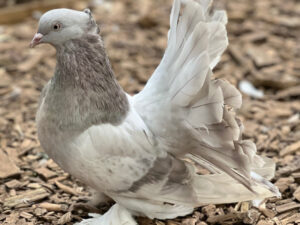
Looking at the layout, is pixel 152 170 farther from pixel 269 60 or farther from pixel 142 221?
pixel 269 60

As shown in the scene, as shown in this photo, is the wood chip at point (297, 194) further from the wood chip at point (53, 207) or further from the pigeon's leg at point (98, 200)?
the wood chip at point (53, 207)

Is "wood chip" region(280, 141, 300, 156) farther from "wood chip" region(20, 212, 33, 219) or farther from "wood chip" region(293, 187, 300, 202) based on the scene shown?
"wood chip" region(20, 212, 33, 219)

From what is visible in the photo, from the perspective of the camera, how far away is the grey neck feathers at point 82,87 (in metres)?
2.58

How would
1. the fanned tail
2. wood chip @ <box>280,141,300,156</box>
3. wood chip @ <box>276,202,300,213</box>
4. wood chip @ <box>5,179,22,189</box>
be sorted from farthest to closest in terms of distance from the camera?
wood chip @ <box>280,141,300,156</box>, wood chip @ <box>5,179,22,189</box>, wood chip @ <box>276,202,300,213</box>, the fanned tail

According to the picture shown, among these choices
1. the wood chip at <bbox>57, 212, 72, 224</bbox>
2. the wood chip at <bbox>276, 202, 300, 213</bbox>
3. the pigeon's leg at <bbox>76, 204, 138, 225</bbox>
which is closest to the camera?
the pigeon's leg at <bbox>76, 204, 138, 225</bbox>

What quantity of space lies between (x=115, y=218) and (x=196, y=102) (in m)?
0.82

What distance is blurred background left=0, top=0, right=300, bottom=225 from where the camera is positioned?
3166mm

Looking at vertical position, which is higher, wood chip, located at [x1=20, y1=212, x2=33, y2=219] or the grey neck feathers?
the grey neck feathers

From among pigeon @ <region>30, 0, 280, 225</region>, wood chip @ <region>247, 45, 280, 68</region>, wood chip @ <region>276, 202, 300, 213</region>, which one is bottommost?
wood chip @ <region>276, 202, 300, 213</region>

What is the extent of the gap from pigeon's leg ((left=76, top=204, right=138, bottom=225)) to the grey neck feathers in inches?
21.6

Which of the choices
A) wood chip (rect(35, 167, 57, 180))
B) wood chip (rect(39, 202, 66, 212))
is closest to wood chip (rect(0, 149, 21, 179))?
wood chip (rect(35, 167, 57, 180))

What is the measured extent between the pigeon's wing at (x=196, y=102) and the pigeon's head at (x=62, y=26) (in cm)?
48

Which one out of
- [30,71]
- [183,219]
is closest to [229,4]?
[30,71]

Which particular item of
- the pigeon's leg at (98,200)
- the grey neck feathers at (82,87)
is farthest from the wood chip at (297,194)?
the grey neck feathers at (82,87)
